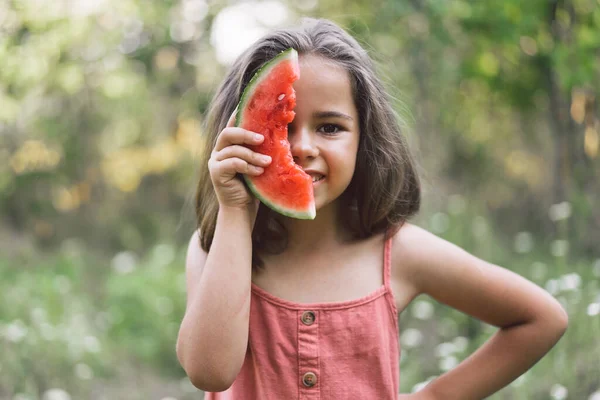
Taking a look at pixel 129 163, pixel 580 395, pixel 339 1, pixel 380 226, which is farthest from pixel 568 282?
pixel 129 163

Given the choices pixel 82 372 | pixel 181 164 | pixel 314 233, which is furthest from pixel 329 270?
pixel 181 164

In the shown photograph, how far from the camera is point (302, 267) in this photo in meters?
1.90

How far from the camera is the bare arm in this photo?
5.43ft

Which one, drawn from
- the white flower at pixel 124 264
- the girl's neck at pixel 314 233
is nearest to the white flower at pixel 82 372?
the white flower at pixel 124 264

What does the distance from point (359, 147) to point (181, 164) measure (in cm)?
738

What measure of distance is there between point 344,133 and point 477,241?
3711mm

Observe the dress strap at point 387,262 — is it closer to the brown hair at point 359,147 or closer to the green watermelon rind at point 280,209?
the brown hair at point 359,147

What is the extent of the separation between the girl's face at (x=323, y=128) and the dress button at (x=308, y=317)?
0.29m

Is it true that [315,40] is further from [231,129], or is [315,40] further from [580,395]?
[580,395]

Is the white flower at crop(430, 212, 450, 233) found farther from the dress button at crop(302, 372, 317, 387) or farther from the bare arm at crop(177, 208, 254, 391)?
the bare arm at crop(177, 208, 254, 391)

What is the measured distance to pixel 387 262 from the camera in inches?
76.3

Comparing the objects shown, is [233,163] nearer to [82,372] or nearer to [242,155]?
[242,155]

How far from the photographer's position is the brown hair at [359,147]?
1888mm

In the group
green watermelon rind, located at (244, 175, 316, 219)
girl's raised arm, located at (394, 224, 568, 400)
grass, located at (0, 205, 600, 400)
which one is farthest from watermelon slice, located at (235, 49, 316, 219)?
grass, located at (0, 205, 600, 400)
